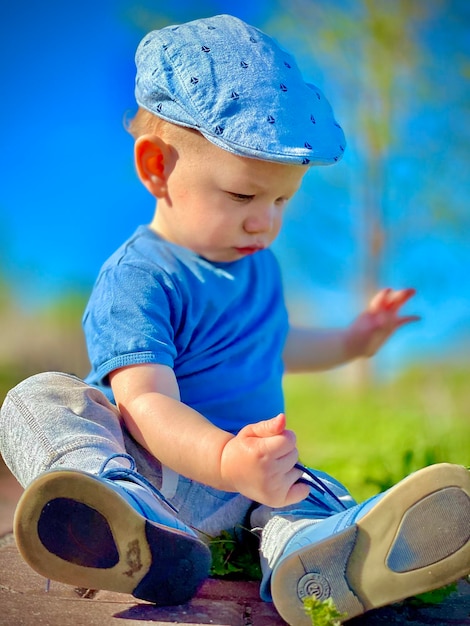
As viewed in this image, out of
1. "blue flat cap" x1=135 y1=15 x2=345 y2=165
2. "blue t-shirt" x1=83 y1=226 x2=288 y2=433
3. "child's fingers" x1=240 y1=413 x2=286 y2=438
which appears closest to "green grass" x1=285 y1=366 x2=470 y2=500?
"blue t-shirt" x1=83 y1=226 x2=288 y2=433

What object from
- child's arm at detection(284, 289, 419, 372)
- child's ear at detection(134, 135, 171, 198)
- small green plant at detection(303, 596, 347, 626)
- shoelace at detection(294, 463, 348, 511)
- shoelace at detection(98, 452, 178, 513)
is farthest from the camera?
child's arm at detection(284, 289, 419, 372)

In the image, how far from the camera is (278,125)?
1643 millimetres

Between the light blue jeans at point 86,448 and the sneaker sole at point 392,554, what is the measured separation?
0.26 m

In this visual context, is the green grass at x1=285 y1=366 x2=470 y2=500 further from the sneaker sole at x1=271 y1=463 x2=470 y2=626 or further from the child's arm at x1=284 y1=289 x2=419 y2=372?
the sneaker sole at x1=271 y1=463 x2=470 y2=626

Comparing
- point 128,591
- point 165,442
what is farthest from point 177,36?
point 128,591

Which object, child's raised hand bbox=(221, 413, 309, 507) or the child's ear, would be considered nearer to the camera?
child's raised hand bbox=(221, 413, 309, 507)

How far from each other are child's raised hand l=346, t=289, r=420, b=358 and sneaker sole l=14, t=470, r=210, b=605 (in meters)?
1.19

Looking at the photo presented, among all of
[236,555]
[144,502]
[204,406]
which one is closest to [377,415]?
[204,406]

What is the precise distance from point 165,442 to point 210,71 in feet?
2.50

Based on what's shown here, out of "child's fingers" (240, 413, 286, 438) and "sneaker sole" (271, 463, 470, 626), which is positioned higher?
"child's fingers" (240, 413, 286, 438)

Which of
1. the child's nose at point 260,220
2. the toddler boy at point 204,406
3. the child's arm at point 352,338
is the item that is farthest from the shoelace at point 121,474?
the child's arm at point 352,338

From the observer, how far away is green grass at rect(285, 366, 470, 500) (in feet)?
9.45

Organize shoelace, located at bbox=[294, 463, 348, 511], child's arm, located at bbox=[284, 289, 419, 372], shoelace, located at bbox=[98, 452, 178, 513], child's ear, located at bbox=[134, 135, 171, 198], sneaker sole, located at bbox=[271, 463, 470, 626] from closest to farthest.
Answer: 1. sneaker sole, located at bbox=[271, 463, 470, 626]
2. shoelace, located at bbox=[98, 452, 178, 513]
3. shoelace, located at bbox=[294, 463, 348, 511]
4. child's ear, located at bbox=[134, 135, 171, 198]
5. child's arm, located at bbox=[284, 289, 419, 372]

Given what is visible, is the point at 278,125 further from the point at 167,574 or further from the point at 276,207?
the point at 167,574
